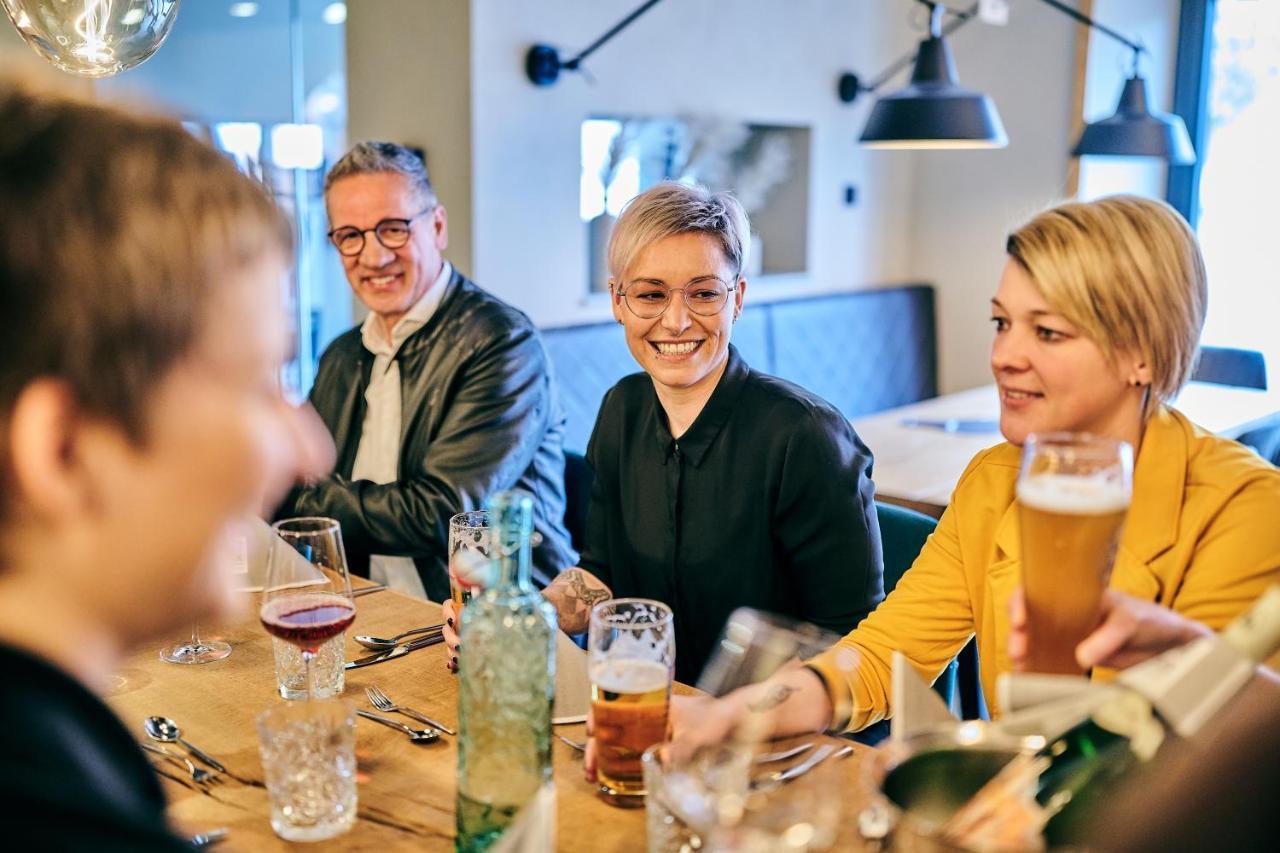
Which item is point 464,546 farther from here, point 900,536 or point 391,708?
point 900,536

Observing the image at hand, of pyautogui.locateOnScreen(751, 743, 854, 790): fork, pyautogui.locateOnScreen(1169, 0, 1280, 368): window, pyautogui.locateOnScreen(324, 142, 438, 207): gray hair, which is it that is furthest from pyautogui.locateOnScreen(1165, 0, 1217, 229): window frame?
pyautogui.locateOnScreen(751, 743, 854, 790): fork

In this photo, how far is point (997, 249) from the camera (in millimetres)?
5668

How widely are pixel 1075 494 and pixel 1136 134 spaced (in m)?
3.38

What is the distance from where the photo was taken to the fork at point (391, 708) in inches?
53.5

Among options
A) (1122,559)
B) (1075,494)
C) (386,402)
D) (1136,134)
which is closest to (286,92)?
(386,402)

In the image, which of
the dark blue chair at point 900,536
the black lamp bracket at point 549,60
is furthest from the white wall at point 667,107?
the dark blue chair at point 900,536

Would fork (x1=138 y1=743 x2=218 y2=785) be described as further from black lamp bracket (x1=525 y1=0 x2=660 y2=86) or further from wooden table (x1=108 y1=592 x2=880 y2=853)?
black lamp bracket (x1=525 y1=0 x2=660 y2=86)

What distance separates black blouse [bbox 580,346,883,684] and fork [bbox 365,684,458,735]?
61 cm

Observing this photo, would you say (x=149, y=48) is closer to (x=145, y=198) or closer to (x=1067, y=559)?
(x=145, y=198)

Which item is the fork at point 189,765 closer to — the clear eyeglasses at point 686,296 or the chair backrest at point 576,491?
the clear eyeglasses at point 686,296

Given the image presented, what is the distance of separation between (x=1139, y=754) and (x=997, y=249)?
5127mm

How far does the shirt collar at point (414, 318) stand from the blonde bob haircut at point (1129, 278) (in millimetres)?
1569

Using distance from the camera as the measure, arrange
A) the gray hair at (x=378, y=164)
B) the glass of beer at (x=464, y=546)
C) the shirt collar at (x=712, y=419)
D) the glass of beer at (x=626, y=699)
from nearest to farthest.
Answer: the glass of beer at (x=626, y=699)
the glass of beer at (x=464, y=546)
the shirt collar at (x=712, y=419)
the gray hair at (x=378, y=164)

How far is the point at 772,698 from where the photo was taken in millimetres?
1098
